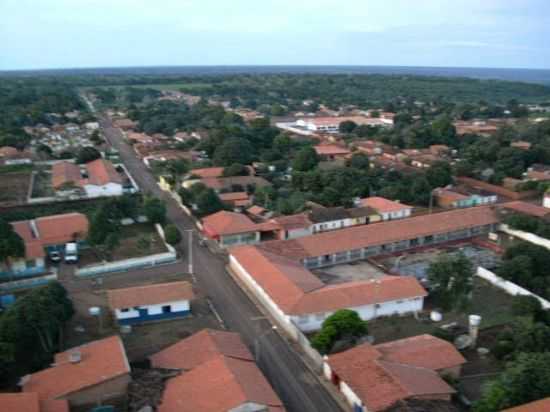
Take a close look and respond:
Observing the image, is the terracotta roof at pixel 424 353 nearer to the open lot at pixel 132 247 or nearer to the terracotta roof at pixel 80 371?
the terracotta roof at pixel 80 371

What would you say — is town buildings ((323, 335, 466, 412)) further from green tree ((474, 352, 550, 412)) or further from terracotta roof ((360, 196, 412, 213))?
terracotta roof ((360, 196, 412, 213))

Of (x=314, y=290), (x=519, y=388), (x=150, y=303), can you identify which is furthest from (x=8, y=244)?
(x=519, y=388)

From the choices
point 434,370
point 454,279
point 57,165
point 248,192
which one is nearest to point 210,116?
point 57,165

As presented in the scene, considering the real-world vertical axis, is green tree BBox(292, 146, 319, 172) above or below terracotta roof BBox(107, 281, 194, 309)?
above

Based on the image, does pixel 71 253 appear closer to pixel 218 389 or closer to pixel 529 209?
pixel 218 389

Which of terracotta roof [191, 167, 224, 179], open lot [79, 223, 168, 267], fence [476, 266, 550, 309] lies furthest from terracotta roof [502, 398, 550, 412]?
terracotta roof [191, 167, 224, 179]

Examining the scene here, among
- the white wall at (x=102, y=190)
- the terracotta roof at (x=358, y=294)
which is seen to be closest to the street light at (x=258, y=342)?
the terracotta roof at (x=358, y=294)

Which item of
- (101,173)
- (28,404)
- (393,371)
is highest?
(101,173)
